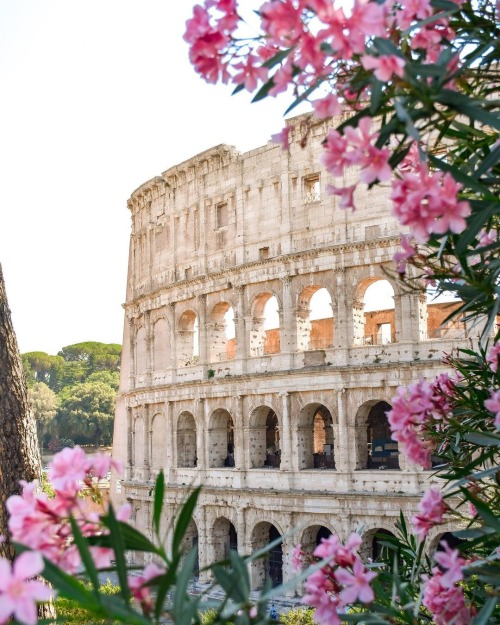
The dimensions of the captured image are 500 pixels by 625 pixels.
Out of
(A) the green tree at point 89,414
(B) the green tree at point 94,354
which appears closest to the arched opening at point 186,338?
(A) the green tree at point 89,414

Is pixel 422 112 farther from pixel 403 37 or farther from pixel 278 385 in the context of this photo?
pixel 278 385

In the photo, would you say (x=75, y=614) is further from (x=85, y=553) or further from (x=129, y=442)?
(x=129, y=442)

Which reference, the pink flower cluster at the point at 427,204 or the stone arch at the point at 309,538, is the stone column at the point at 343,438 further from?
the pink flower cluster at the point at 427,204

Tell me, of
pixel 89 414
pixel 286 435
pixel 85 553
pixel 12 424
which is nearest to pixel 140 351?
pixel 286 435

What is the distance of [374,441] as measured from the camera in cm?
2394

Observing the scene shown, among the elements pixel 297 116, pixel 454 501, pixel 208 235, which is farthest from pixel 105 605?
pixel 208 235

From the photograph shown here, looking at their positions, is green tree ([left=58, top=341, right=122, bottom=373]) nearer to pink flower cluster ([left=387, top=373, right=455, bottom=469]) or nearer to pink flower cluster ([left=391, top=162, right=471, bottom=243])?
pink flower cluster ([left=387, top=373, right=455, bottom=469])

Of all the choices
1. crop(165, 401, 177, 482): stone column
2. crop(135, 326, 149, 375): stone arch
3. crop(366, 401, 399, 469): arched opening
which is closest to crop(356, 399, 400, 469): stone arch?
crop(366, 401, 399, 469): arched opening

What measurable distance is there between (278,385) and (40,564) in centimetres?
2071

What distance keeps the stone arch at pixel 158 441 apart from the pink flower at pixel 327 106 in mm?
24562

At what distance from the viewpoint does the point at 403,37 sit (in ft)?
9.71

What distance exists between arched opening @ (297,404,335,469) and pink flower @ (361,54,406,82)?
20.0 m

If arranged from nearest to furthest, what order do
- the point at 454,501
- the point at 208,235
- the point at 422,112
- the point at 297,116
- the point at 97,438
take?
the point at 422,112 < the point at 454,501 < the point at 297,116 < the point at 208,235 < the point at 97,438

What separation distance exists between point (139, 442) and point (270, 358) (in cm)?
796
